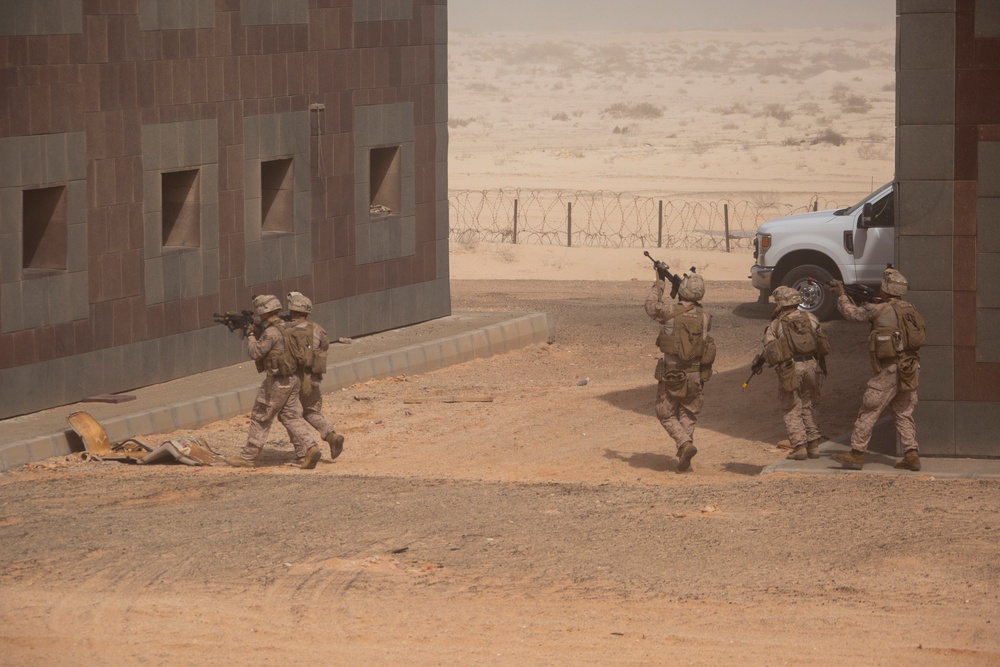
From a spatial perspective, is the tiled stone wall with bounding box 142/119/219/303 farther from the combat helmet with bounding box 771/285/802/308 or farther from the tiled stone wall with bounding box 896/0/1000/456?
the tiled stone wall with bounding box 896/0/1000/456

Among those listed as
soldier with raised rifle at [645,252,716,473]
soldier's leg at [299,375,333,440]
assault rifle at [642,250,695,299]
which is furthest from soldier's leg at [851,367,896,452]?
soldier's leg at [299,375,333,440]

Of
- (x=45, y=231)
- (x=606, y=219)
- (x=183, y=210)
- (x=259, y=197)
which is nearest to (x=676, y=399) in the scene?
(x=45, y=231)

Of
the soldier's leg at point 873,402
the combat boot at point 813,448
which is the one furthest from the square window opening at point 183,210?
the soldier's leg at point 873,402

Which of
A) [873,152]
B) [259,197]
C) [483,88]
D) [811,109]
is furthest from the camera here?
[483,88]

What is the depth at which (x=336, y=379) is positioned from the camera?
17.4 meters

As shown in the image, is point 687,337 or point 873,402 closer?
point 873,402

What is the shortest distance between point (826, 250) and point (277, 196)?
7.59 m

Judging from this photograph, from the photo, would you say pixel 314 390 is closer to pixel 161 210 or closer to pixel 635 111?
pixel 161 210

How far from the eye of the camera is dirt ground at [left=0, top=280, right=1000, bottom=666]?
8.19 meters

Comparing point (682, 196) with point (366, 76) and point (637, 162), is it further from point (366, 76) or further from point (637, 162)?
point (366, 76)

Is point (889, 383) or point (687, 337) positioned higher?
point (687, 337)

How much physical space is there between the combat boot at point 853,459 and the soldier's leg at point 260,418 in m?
4.74

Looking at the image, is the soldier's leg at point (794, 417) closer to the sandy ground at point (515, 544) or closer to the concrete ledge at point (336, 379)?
the sandy ground at point (515, 544)

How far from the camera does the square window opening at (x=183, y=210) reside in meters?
16.9
